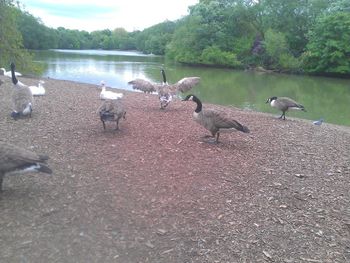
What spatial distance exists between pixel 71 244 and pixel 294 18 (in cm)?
6611

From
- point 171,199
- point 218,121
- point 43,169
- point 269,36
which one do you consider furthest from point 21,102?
point 269,36

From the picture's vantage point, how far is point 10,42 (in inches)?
893

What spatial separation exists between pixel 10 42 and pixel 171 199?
2130 centimetres

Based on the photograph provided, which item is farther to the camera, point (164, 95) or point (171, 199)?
point (164, 95)

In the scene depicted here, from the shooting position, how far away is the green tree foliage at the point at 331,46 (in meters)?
48.2

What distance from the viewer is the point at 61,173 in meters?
5.99

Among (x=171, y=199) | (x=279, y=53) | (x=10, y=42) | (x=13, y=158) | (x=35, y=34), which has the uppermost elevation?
(x=35, y=34)

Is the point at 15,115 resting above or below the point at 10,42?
below

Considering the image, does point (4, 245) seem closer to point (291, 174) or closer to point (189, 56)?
point (291, 174)

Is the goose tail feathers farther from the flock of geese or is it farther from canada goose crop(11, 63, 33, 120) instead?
canada goose crop(11, 63, 33, 120)

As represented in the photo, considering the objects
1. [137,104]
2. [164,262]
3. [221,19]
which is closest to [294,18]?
[221,19]

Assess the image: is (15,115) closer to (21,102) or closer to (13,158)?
(21,102)

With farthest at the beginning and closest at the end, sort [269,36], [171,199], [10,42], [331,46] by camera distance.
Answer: [269,36] < [331,46] < [10,42] < [171,199]

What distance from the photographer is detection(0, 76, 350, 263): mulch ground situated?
4316mm
